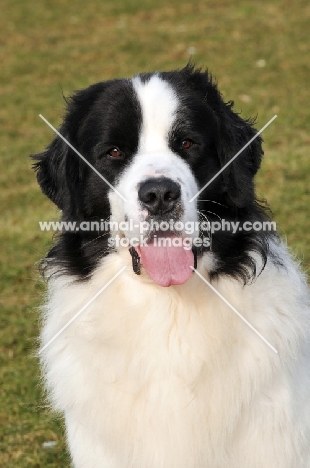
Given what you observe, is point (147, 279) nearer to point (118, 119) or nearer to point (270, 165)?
point (118, 119)

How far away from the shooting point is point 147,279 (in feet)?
13.4

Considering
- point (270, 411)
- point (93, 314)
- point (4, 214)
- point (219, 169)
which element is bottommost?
point (4, 214)

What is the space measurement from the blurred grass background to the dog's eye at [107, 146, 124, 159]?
230cm

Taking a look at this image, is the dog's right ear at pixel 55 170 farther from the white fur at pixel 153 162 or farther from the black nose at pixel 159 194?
A: the black nose at pixel 159 194

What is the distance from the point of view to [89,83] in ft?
50.7

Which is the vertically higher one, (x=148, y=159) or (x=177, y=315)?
(x=148, y=159)

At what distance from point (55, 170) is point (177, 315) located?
3.55ft

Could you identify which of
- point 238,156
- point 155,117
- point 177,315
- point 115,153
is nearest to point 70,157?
point 115,153

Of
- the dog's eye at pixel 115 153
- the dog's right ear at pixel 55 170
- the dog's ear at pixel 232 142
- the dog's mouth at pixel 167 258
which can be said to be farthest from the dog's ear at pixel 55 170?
the dog's ear at pixel 232 142

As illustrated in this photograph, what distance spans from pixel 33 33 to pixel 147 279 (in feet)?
51.7

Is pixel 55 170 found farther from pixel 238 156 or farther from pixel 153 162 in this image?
pixel 238 156

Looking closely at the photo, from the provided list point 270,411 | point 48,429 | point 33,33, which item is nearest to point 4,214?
point 48,429

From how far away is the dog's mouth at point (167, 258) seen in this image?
3.99 meters

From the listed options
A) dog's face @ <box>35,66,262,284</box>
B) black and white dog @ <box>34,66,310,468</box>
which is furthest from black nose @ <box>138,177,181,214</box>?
black and white dog @ <box>34,66,310,468</box>
